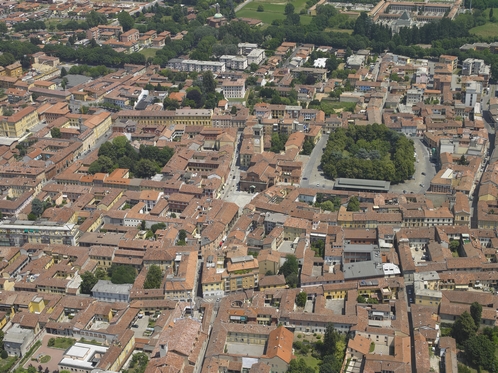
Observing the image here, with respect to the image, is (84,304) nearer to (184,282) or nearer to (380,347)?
(184,282)

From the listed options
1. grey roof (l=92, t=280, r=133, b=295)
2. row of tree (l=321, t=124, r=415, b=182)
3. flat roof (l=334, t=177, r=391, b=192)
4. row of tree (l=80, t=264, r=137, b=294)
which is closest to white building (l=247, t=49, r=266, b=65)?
row of tree (l=321, t=124, r=415, b=182)

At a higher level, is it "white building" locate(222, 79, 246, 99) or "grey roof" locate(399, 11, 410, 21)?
"grey roof" locate(399, 11, 410, 21)

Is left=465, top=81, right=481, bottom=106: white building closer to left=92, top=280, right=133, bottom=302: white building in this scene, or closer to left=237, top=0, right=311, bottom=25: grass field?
left=237, top=0, right=311, bottom=25: grass field

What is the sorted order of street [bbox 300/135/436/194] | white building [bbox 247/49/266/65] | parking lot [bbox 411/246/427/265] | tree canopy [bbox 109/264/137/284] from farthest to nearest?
white building [bbox 247/49/266/65], street [bbox 300/135/436/194], parking lot [bbox 411/246/427/265], tree canopy [bbox 109/264/137/284]

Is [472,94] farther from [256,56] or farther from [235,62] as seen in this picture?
[235,62]

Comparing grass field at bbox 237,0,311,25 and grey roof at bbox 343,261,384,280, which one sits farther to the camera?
grass field at bbox 237,0,311,25

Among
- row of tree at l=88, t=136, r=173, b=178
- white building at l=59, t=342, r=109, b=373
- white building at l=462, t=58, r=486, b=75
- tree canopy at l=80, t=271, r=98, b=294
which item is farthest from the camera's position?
white building at l=462, t=58, r=486, b=75
